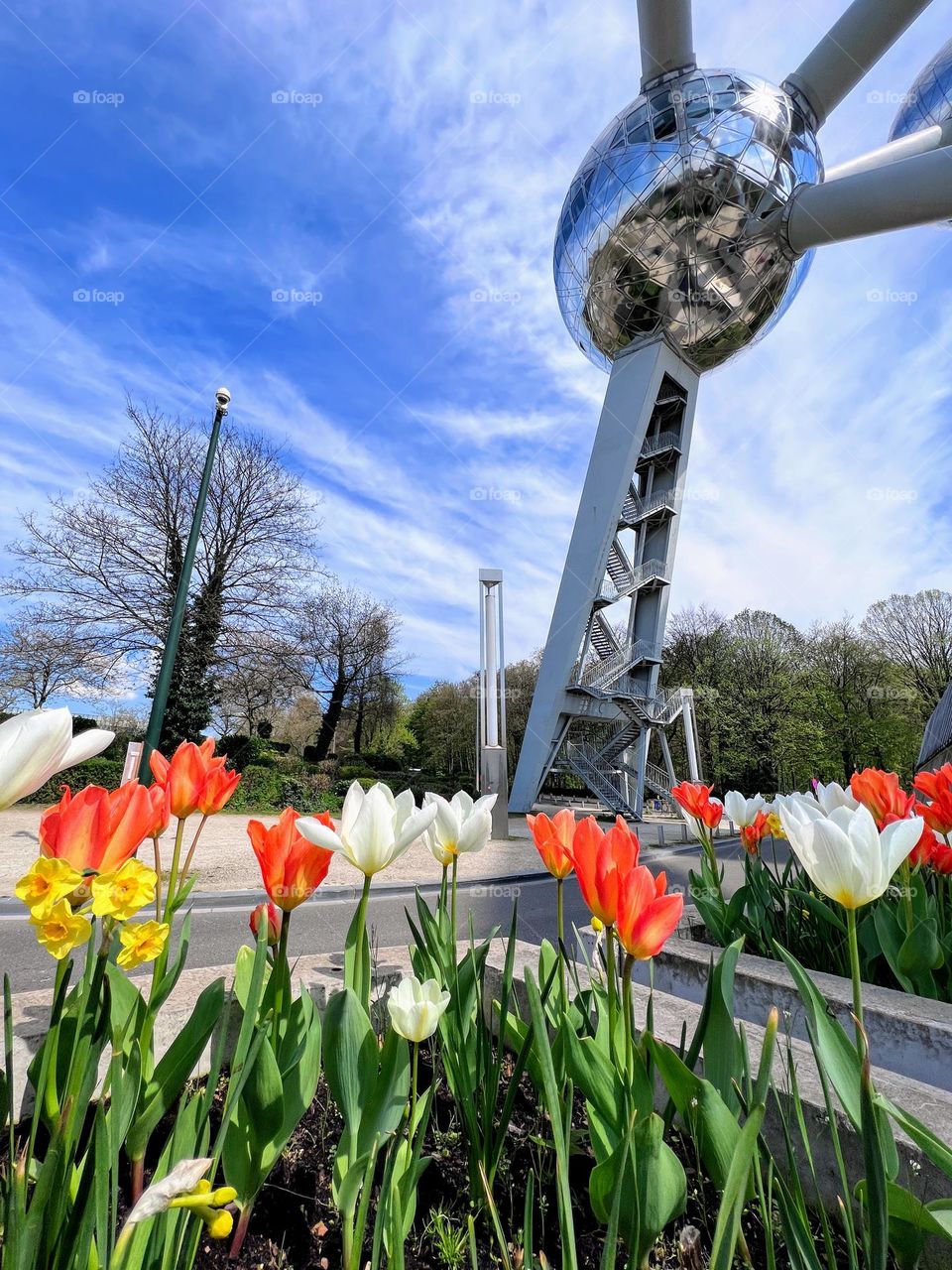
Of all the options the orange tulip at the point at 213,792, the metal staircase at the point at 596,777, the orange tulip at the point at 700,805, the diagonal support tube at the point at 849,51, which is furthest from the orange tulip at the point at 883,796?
the diagonal support tube at the point at 849,51

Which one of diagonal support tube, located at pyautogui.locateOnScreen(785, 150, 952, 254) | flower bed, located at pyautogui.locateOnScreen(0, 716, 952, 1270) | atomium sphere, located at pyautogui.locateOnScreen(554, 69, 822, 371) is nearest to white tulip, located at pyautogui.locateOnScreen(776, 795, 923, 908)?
flower bed, located at pyautogui.locateOnScreen(0, 716, 952, 1270)

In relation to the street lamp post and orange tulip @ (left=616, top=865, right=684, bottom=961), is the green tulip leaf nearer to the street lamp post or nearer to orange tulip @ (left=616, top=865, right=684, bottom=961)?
orange tulip @ (left=616, top=865, right=684, bottom=961)

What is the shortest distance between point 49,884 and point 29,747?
0.67 feet

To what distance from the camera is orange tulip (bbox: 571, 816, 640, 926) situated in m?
1.10

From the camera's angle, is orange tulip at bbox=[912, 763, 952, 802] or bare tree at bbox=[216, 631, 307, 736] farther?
bare tree at bbox=[216, 631, 307, 736]

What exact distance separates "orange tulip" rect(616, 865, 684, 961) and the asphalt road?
9.11ft

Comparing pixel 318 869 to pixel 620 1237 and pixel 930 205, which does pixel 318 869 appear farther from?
pixel 930 205

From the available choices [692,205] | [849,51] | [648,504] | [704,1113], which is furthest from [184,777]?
[849,51]

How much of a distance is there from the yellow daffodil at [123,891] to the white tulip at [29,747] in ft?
0.55

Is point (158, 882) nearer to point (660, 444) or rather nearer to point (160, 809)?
point (160, 809)

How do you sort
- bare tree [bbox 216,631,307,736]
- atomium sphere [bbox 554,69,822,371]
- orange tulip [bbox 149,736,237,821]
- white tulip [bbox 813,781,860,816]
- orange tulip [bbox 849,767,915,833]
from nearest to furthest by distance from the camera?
orange tulip [bbox 149,736,237,821] < white tulip [bbox 813,781,860,816] < orange tulip [bbox 849,767,915,833] < atomium sphere [bbox 554,69,822,371] < bare tree [bbox 216,631,307,736]

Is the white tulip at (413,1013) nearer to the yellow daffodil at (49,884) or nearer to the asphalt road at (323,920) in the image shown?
the yellow daffodil at (49,884)

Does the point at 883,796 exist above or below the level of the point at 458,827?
above

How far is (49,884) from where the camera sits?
84 cm
